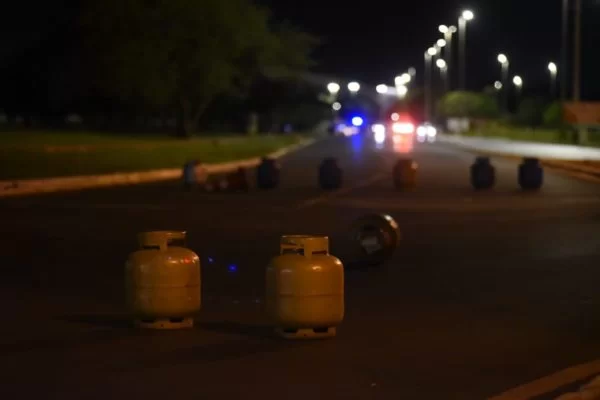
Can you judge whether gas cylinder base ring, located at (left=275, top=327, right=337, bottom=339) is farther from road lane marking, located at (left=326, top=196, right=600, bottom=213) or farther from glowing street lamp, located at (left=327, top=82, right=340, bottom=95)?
glowing street lamp, located at (left=327, top=82, right=340, bottom=95)

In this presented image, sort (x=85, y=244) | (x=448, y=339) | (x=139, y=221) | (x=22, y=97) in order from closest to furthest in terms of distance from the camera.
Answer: (x=448, y=339) < (x=85, y=244) < (x=139, y=221) < (x=22, y=97)

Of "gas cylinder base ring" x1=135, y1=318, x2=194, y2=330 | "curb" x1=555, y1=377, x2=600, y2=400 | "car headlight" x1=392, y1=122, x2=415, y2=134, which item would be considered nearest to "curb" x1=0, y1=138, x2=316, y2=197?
"gas cylinder base ring" x1=135, y1=318, x2=194, y2=330

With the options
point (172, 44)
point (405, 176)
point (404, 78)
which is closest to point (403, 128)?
point (172, 44)

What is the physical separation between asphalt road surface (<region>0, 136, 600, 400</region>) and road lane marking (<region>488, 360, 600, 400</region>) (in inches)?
6.0

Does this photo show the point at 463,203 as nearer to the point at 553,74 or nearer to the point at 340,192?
the point at 340,192

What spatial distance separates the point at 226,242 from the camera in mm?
19000

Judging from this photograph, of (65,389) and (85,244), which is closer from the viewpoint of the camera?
(65,389)

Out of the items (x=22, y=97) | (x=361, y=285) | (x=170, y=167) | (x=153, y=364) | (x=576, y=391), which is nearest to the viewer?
(x=576, y=391)

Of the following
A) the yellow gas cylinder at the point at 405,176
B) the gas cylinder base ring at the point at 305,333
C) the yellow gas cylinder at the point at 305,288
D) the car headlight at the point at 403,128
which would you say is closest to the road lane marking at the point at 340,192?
the yellow gas cylinder at the point at 405,176

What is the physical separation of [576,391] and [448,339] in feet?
7.58

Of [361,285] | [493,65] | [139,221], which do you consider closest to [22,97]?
[493,65]

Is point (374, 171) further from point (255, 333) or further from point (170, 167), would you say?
point (255, 333)

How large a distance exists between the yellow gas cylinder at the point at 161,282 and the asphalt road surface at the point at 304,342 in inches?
9.4

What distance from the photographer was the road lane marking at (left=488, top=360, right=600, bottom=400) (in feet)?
28.3
